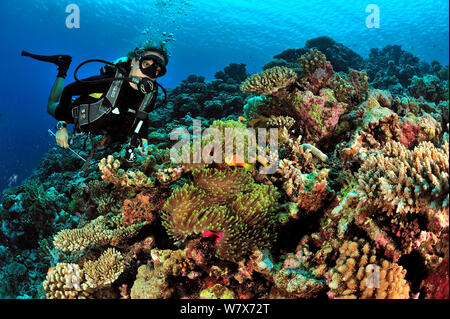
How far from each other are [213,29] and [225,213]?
185 ft

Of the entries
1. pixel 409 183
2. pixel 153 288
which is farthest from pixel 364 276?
pixel 153 288

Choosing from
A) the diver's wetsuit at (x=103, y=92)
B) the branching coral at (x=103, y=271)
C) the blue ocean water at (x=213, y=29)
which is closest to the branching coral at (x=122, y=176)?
the diver's wetsuit at (x=103, y=92)

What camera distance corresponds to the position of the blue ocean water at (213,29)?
38406mm

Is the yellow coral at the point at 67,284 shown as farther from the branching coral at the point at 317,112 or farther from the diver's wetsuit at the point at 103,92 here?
the branching coral at the point at 317,112

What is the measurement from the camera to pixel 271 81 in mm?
5004

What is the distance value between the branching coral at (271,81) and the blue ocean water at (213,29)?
22.4 meters

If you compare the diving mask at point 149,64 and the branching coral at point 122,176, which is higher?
the diving mask at point 149,64

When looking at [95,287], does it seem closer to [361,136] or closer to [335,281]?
[335,281]

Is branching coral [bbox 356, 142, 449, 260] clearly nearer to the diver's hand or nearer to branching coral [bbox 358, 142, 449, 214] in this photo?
branching coral [bbox 358, 142, 449, 214]

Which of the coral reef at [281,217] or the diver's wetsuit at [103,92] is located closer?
the coral reef at [281,217]

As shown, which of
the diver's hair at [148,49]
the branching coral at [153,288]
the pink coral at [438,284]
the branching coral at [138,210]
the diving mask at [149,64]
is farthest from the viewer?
the diver's hair at [148,49]

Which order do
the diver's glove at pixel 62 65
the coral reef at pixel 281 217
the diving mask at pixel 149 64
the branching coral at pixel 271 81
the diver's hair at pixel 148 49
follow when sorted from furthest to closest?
the branching coral at pixel 271 81, the diver's glove at pixel 62 65, the diver's hair at pixel 148 49, the diving mask at pixel 149 64, the coral reef at pixel 281 217

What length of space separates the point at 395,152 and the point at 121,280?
387 centimetres
